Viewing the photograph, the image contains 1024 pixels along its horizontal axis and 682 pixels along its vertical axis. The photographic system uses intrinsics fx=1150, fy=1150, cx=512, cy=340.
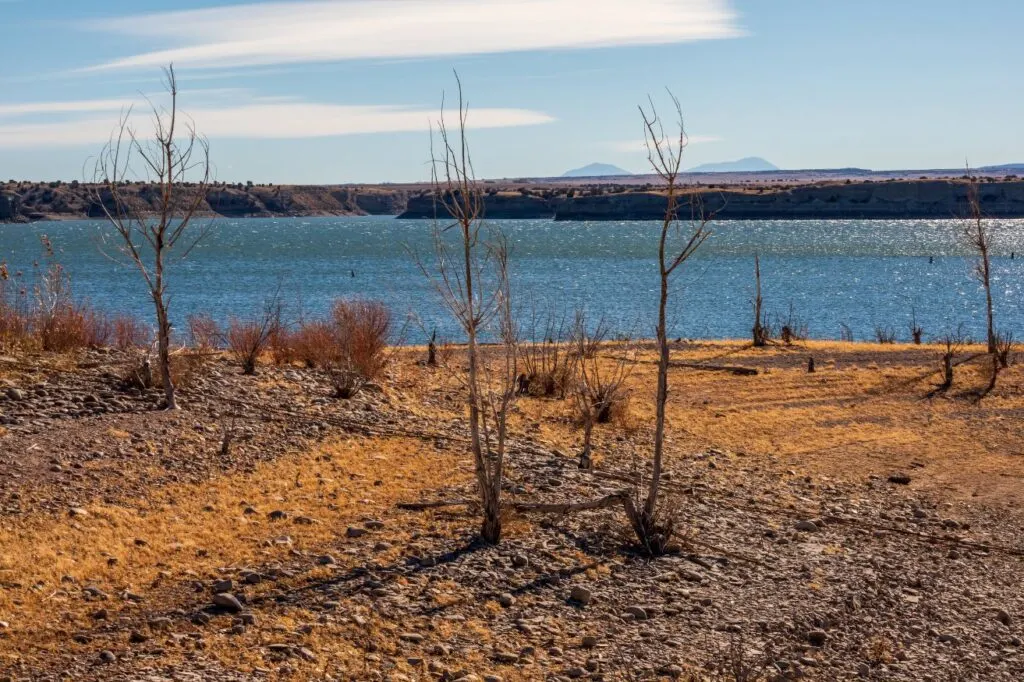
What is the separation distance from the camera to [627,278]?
70312 millimetres

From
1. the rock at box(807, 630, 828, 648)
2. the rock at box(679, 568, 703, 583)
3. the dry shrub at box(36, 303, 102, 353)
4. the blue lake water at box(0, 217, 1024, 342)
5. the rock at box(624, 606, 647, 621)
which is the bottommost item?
the blue lake water at box(0, 217, 1024, 342)

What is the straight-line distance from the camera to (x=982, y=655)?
8047 mm

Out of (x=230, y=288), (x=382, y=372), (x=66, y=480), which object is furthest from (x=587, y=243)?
(x=66, y=480)

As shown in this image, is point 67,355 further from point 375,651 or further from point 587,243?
point 587,243

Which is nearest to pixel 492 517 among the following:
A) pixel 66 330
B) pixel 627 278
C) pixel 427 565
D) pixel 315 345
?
pixel 427 565

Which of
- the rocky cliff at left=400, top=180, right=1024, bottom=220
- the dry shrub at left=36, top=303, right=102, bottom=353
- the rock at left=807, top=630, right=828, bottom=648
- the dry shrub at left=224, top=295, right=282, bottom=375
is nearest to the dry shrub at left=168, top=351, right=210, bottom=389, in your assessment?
the dry shrub at left=224, top=295, right=282, bottom=375

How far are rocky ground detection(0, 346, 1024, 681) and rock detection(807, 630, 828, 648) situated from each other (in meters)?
0.04

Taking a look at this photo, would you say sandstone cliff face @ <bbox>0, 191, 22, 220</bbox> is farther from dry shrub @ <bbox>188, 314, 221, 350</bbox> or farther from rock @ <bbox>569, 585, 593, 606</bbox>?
rock @ <bbox>569, 585, 593, 606</bbox>

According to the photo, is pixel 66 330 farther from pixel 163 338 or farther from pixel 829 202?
pixel 829 202

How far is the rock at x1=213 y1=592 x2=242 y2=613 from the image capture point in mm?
7496

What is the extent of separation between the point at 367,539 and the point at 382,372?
7.92 m

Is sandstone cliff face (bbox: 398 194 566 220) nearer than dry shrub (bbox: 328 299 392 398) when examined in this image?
No

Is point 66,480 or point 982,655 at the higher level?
point 66,480

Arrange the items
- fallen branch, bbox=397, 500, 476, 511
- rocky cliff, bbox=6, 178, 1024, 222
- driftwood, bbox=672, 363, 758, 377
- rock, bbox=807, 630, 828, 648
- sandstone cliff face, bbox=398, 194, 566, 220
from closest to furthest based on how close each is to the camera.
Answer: rock, bbox=807, 630, 828, 648 → fallen branch, bbox=397, 500, 476, 511 → driftwood, bbox=672, 363, 758, 377 → rocky cliff, bbox=6, 178, 1024, 222 → sandstone cliff face, bbox=398, 194, 566, 220
